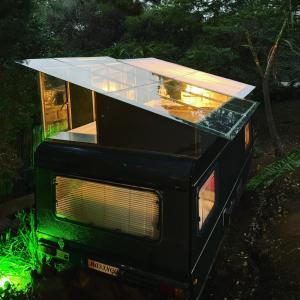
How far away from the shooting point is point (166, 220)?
3885mm

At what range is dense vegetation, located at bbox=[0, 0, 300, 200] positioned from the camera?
7582 mm

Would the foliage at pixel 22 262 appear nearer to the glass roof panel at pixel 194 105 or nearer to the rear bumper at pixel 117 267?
the rear bumper at pixel 117 267

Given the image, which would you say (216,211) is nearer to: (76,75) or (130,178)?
(130,178)

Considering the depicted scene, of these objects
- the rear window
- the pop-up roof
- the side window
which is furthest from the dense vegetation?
the side window

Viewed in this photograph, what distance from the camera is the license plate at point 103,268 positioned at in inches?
170

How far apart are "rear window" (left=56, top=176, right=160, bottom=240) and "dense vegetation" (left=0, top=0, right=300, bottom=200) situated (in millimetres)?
2995

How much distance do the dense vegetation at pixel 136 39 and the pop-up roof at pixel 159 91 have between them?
2.33 metres

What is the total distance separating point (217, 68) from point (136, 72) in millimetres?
7053

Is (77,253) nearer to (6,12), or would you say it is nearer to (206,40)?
(6,12)

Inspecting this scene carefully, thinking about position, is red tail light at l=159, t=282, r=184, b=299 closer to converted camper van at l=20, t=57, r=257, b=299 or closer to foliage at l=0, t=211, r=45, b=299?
converted camper van at l=20, t=57, r=257, b=299

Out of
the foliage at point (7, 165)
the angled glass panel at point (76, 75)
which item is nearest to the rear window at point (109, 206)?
the angled glass panel at point (76, 75)

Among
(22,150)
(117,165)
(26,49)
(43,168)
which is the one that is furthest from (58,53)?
(117,165)

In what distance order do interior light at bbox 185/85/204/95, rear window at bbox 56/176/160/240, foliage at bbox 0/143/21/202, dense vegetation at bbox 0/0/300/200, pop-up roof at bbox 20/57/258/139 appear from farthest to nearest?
dense vegetation at bbox 0/0/300/200 → foliage at bbox 0/143/21/202 → interior light at bbox 185/85/204/95 → pop-up roof at bbox 20/57/258/139 → rear window at bbox 56/176/160/240

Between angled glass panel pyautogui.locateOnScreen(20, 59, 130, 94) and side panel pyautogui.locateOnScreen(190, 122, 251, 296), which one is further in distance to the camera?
angled glass panel pyautogui.locateOnScreen(20, 59, 130, 94)
